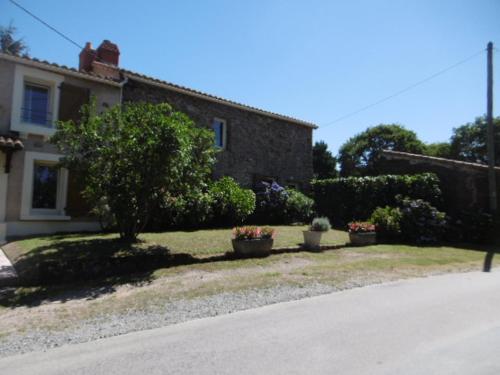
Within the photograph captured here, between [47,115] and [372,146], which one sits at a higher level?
[372,146]

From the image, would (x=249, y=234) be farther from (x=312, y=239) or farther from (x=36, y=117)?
(x=36, y=117)

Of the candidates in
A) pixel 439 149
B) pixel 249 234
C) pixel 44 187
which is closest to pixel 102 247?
pixel 249 234

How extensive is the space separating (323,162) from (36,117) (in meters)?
23.8

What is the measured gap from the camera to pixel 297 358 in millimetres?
3414

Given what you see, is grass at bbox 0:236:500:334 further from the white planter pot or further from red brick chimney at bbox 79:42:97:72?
red brick chimney at bbox 79:42:97:72

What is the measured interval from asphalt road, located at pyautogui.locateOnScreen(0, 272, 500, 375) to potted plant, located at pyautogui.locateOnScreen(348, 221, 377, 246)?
599 cm

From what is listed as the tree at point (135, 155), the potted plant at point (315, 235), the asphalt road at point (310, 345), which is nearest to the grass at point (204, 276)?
the potted plant at point (315, 235)

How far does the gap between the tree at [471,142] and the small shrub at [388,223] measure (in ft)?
103

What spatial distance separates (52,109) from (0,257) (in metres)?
5.61

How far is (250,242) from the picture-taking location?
8.66 meters

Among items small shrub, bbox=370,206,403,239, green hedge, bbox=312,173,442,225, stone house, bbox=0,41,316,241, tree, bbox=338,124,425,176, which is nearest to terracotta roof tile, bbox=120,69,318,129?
stone house, bbox=0,41,316,241

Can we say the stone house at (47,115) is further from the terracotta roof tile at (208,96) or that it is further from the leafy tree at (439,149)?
the leafy tree at (439,149)

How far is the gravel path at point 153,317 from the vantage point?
3855 mm

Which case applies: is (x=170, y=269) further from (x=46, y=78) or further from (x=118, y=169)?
(x=46, y=78)
